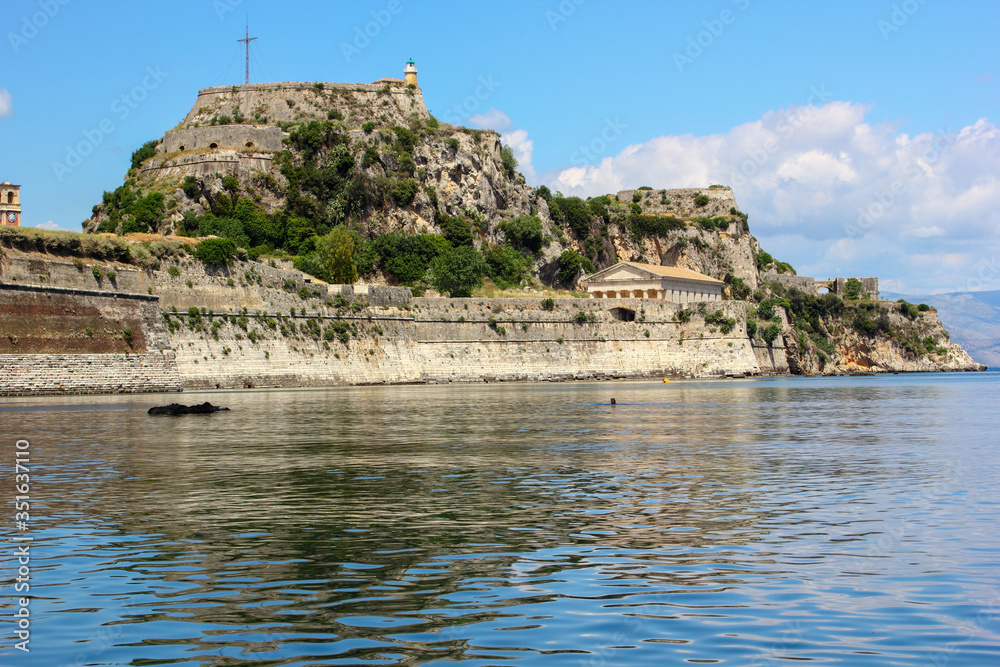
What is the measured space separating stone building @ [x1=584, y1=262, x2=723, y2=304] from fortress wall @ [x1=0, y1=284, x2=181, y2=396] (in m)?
40.9

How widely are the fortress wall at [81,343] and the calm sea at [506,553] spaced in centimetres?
1615

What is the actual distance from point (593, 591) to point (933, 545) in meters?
3.88

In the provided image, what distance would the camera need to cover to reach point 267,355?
153ft

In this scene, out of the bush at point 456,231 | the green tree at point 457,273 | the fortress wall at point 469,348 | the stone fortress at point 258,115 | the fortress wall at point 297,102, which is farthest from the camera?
the fortress wall at point 297,102

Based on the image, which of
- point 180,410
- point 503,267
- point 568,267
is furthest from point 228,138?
point 180,410

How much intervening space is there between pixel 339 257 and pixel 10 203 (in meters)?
38.8

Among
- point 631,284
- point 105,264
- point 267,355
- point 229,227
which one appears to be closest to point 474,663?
point 105,264

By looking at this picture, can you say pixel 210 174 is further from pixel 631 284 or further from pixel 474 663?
pixel 474 663

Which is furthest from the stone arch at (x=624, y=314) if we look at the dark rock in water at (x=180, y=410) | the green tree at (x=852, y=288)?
the green tree at (x=852, y=288)

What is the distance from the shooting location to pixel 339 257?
198ft

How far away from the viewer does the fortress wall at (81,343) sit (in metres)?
34.3

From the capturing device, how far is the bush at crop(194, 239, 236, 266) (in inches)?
1770

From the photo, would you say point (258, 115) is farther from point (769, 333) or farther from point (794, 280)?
point (794, 280)

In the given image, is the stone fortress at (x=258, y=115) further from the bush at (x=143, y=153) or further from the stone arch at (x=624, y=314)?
the stone arch at (x=624, y=314)
